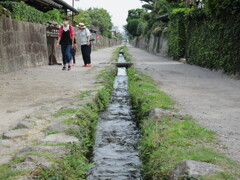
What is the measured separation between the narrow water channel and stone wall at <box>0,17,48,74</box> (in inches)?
167

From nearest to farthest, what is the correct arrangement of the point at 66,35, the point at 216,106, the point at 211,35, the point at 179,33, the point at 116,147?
the point at 116,147 < the point at 216,106 < the point at 66,35 < the point at 211,35 < the point at 179,33

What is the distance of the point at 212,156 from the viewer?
94.3 inches

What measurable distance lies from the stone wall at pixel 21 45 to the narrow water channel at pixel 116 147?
13.9 feet

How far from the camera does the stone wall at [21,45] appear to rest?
316 inches

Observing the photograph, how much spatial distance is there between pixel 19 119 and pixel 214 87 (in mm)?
4607

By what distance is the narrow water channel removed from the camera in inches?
111

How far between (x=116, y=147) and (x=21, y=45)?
6929mm

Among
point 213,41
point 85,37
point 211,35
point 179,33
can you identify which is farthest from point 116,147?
point 179,33

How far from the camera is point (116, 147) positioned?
11.3 feet

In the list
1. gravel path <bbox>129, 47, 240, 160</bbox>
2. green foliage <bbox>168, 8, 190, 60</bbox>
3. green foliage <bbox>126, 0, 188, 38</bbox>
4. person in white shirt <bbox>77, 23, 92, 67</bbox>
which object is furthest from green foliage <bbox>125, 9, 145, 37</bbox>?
gravel path <bbox>129, 47, 240, 160</bbox>

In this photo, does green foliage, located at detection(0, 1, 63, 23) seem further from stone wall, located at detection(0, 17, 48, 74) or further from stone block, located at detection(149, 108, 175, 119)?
stone block, located at detection(149, 108, 175, 119)

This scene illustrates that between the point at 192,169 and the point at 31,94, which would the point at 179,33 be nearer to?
the point at 31,94

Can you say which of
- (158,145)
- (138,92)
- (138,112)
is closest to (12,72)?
(138,92)

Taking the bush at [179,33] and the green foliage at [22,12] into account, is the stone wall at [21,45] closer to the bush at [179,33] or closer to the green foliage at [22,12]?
the green foliage at [22,12]
